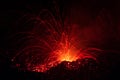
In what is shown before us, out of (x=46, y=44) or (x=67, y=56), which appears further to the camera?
(x=46, y=44)

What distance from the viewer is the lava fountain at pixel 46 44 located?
565 inches

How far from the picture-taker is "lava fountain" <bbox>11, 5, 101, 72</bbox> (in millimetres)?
14356

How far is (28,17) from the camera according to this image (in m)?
18.5

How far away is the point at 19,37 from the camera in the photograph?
58.7ft

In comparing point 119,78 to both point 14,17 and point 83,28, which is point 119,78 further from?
point 14,17

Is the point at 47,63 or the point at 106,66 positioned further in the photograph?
the point at 47,63

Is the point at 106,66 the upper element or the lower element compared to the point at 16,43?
lower

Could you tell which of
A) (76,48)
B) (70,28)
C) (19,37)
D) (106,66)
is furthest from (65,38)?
(106,66)

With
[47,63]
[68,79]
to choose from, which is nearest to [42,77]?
[68,79]

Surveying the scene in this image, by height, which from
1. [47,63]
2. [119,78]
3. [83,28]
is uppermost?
[83,28]

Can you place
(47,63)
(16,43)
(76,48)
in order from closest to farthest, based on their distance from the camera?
(47,63)
(76,48)
(16,43)

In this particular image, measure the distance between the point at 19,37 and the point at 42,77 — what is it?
6.85 meters

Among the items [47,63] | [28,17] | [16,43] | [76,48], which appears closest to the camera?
[47,63]

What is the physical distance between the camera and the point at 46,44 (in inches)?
664
